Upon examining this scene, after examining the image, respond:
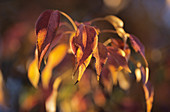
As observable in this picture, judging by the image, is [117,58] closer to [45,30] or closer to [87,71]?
[45,30]

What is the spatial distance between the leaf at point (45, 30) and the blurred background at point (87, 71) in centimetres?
50

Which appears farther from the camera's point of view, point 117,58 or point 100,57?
point 117,58

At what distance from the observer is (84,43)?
0.48 m

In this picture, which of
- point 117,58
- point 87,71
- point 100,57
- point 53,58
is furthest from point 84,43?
point 87,71

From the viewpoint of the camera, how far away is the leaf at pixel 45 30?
0.47 metres

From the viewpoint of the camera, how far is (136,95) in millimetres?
1307

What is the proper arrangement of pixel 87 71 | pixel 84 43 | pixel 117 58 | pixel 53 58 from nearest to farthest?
pixel 84 43
pixel 117 58
pixel 53 58
pixel 87 71

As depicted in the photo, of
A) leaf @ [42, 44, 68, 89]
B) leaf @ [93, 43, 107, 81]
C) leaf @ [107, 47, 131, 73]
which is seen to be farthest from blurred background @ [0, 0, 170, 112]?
leaf @ [93, 43, 107, 81]

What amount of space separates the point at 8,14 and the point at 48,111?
2.24ft

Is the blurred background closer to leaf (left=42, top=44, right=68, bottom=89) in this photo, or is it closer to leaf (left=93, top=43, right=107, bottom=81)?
leaf (left=42, top=44, right=68, bottom=89)

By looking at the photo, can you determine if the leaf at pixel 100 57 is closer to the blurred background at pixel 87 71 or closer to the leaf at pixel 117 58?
the leaf at pixel 117 58

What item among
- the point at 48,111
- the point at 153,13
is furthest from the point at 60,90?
the point at 153,13

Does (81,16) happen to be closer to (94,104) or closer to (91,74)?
(91,74)

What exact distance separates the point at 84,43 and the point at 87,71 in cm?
59
